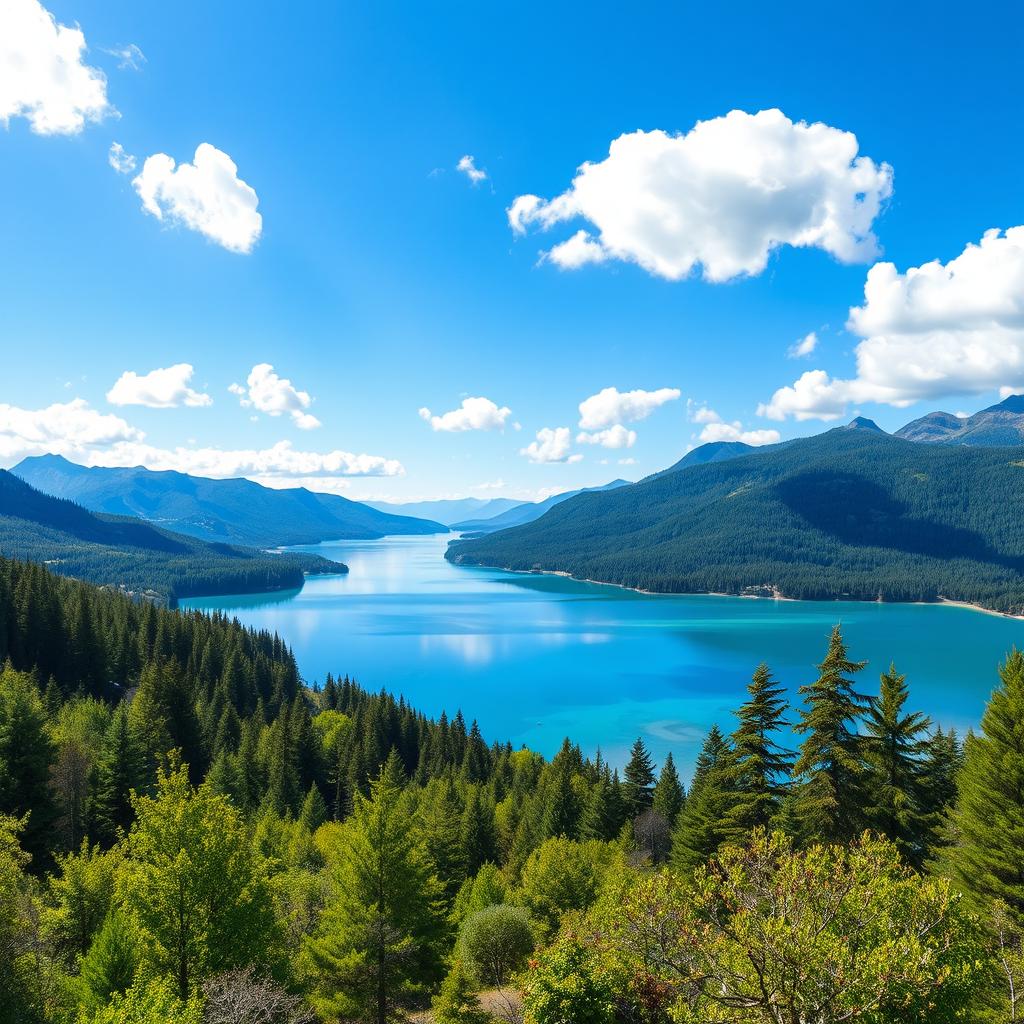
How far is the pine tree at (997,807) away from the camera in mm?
Answer: 16000

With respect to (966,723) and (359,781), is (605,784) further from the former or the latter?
(966,723)

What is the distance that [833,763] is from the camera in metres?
20.2

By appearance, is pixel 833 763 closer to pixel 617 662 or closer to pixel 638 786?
pixel 638 786

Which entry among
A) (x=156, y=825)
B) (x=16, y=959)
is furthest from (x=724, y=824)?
(x=16, y=959)

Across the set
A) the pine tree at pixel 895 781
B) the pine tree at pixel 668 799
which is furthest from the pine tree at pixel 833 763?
the pine tree at pixel 668 799

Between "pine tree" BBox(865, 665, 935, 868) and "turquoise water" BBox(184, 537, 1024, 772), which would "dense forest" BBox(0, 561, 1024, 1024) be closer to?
"pine tree" BBox(865, 665, 935, 868)

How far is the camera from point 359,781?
191 feet

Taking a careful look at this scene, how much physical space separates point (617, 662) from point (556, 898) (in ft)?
355

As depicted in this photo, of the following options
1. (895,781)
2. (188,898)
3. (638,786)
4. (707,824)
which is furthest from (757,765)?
(638,786)

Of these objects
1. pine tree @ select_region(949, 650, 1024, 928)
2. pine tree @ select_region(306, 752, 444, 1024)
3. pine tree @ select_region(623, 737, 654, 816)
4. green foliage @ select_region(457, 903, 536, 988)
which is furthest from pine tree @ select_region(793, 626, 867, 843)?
pine tree @ select_region(623, 737, 654, 816)

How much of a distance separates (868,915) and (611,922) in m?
5.60

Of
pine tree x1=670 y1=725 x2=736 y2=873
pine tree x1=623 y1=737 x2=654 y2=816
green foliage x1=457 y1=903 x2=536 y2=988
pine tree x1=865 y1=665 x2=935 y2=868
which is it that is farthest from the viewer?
pine tree x1=623 y1=737 x2=654 y2=816

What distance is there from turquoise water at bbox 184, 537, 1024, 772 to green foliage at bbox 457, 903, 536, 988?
56.2m

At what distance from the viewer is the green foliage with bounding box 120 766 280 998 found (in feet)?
50.1
